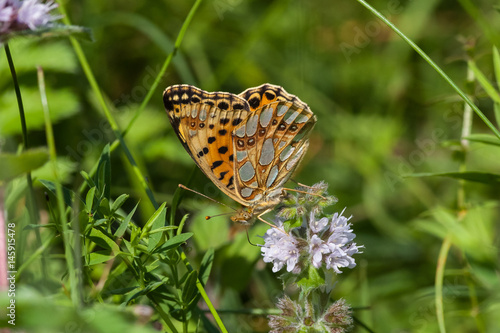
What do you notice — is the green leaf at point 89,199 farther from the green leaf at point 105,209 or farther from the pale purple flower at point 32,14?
the pale purple flower at point 32,14

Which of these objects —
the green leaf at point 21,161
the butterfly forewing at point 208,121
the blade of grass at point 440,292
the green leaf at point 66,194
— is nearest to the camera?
the green leaf at point 21,161

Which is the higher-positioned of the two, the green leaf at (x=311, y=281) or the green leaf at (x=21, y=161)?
the green leaf at (x=21, y=161)

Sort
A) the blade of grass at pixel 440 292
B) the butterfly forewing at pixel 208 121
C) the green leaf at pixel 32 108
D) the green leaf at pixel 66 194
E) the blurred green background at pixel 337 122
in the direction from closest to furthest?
the green leaf at pixel 66 194
the blade of grass at pixel 440 292
the butterfly forewing at pixel 208 121
the blurred green background at pixel 337 122
the green leaf at pixel 32 108

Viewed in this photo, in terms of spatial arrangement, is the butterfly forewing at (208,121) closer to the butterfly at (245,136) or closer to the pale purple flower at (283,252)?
the butterfly at (245,136)

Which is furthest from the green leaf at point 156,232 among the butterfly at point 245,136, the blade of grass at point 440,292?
the blade of grass at point 440,292

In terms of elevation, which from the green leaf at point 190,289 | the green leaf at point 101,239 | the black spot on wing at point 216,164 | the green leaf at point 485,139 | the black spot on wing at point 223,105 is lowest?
the green leaf at point 190,289

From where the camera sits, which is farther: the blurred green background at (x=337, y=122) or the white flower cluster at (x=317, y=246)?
the blurred green background at (x=337, y=122)

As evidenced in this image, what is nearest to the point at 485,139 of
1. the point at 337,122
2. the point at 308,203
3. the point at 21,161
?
the point at 308,203

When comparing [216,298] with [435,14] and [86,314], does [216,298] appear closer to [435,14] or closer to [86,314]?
[86,314]
